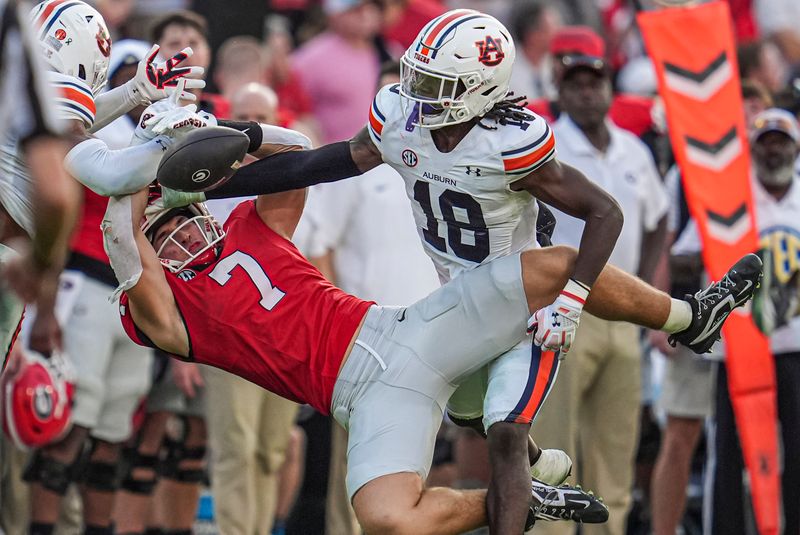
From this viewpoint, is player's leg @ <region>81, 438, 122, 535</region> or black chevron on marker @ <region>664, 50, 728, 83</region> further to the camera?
black chevron on marker @ <region>664, 50, 728, 83</region>

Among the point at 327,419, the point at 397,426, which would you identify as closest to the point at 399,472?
the point at 397,426

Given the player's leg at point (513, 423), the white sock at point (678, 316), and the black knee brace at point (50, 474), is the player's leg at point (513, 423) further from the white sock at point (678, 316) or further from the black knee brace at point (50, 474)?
the black knee brace at point (50, 474)

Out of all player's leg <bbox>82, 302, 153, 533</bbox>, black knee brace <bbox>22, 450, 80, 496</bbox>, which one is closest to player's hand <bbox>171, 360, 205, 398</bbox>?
player's leg <bbox>82, 302, 153, 533</bbox>

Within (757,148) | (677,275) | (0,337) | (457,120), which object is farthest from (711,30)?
(0,337)

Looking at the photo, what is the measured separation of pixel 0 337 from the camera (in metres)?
5.54

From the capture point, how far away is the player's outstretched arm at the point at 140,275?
525 centimetres

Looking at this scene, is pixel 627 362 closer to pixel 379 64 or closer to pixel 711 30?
pixel 711 30

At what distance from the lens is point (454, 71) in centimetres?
535

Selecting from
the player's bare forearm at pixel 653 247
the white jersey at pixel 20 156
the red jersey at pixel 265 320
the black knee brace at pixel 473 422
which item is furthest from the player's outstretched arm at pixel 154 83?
the player's bare forearm at pixel 653 247

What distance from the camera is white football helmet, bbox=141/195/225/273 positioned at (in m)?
5.47

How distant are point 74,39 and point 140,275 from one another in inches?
33.1

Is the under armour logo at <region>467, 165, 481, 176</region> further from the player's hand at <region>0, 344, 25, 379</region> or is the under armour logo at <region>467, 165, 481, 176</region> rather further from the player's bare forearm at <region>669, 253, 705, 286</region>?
the player's hand at <region>0, 344, 25, 379</region>

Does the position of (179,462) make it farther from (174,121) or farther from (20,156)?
(174,121)

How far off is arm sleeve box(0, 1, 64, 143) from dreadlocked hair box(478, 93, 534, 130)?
1.68 meters
